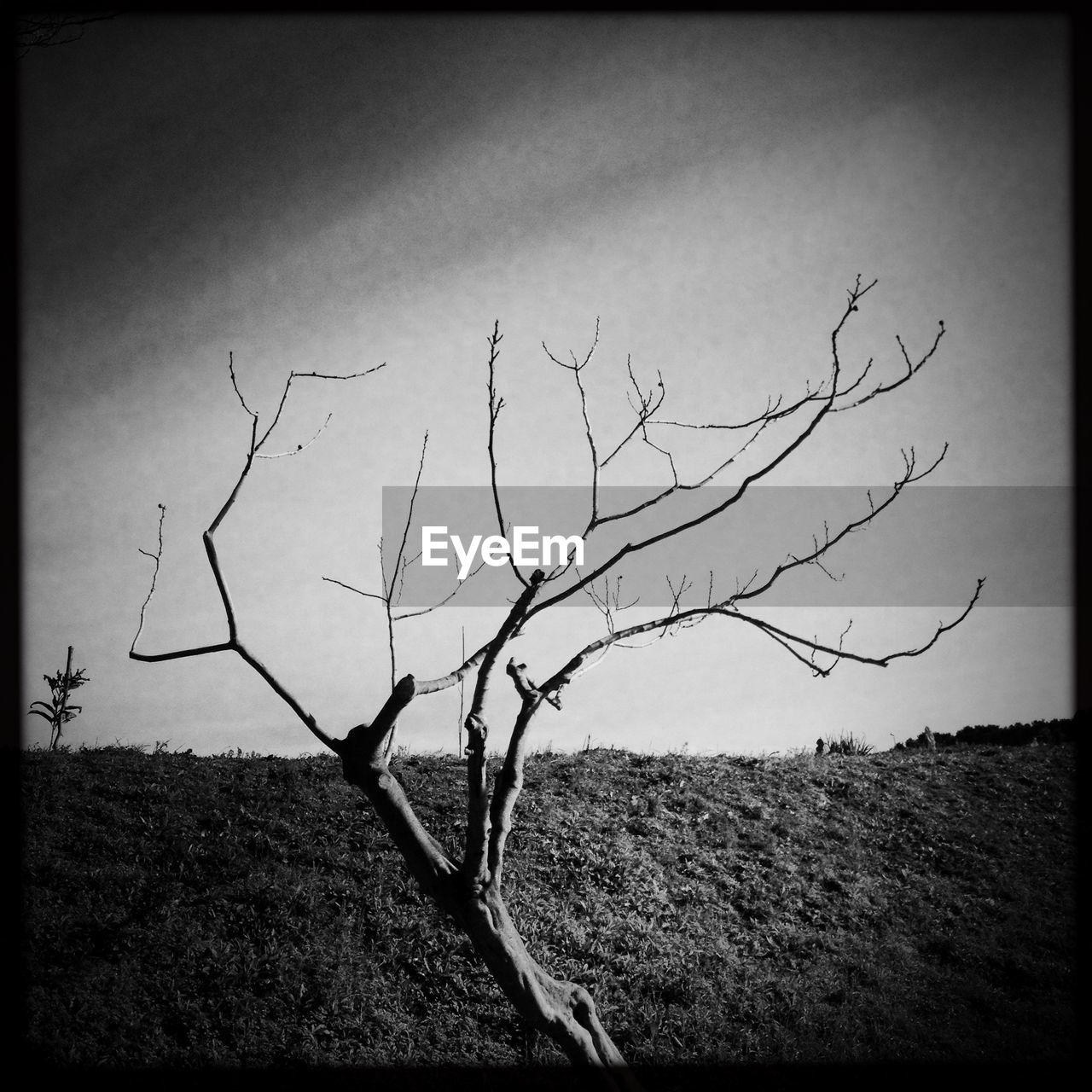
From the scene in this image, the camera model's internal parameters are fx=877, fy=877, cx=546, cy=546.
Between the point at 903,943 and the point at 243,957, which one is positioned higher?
the point at 243,957

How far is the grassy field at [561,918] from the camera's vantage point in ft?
20.9

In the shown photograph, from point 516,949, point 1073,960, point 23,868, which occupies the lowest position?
point 1073,960

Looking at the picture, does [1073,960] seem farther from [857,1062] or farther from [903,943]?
[857,1062]

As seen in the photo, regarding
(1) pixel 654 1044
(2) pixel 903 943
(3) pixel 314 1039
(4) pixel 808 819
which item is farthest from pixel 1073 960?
(3) pixel 314 1039

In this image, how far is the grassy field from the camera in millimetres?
6375

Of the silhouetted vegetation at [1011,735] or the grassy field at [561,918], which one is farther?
the silhouetted vegetation at [1011,735]

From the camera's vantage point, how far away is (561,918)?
25.7ft

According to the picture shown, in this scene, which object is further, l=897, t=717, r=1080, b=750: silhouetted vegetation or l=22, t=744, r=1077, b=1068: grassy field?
l=897, t=717, r=1080, b=750: silhouetted vegetation

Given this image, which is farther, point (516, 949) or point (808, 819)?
point (808, 819)

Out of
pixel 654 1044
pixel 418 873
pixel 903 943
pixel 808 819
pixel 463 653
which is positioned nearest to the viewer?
pixel 418 873

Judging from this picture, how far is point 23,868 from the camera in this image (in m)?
7.50

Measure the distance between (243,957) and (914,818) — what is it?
25.4 ft

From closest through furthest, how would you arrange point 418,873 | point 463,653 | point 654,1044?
point 418,873 → point 463,653 → point 654,1044

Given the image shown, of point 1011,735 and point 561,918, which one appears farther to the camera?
point 1011,735
